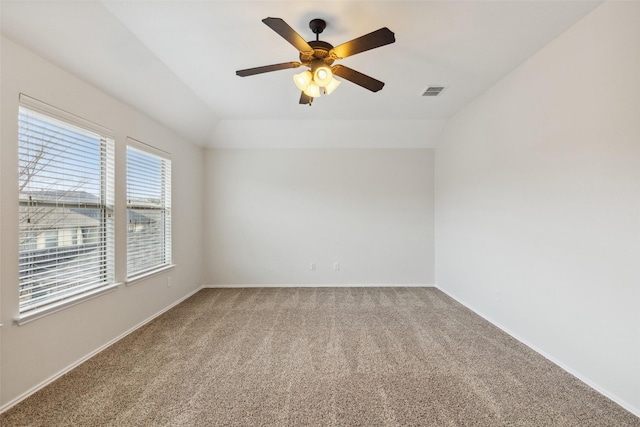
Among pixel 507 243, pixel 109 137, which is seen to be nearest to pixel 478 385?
pixel 507 243

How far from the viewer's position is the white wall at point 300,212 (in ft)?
15.2

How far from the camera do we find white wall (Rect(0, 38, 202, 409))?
1.72 metres

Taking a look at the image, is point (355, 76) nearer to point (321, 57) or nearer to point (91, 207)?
point (321, 57)

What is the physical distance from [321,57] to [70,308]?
2.78 metres

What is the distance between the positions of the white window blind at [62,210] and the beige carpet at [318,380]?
72cm

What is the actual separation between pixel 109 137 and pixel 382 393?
3230mm

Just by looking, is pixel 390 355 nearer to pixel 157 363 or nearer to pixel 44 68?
pixel 157 363

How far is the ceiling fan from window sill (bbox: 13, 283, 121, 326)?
2.20 metres

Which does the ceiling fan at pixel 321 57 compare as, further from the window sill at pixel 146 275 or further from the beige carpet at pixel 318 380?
the window sill at pixel 146 275

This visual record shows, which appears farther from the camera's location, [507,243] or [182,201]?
[182,201]

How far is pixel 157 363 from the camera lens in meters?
2.25

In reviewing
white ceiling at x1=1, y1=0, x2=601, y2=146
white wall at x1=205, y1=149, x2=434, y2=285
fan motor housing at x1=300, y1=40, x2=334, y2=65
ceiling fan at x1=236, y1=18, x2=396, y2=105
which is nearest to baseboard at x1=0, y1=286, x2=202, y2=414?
white wall at x1=205, y1=149, x2=434, y2=285

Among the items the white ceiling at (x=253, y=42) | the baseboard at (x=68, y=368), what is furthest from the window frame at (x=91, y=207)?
the baseboard at (x=68, y=368)

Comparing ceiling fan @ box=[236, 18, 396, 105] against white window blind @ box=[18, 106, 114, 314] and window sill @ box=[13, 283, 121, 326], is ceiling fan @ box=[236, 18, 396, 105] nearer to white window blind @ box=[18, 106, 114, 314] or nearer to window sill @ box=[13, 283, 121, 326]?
white window blind @ box=[18, 106, 114, 314]
